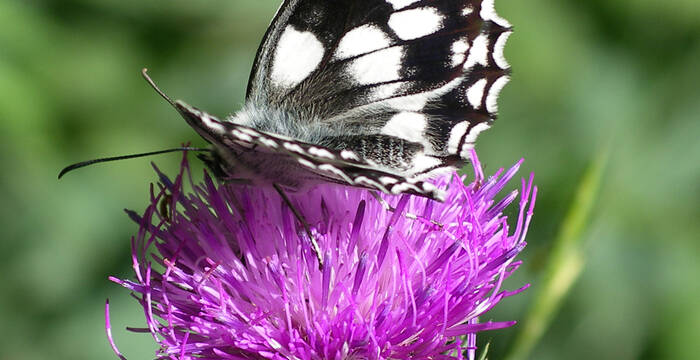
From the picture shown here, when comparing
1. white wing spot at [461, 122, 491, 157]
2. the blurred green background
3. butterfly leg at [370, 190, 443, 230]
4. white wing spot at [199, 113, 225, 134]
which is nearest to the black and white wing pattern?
white wing spot at [461, 122, 491, 157]

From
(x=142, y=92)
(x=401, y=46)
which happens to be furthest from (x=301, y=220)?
(x=142, y=92)

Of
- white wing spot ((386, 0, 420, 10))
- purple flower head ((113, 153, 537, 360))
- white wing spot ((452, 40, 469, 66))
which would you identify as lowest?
purple flower head ((113, 153, 537, 360))

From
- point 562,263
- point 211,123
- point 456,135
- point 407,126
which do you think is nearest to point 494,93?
point 456,135

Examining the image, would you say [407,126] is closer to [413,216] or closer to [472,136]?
[472,136]

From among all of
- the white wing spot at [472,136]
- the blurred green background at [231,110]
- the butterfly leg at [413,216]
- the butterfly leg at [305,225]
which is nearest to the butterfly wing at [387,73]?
the white wing spot at [472,136]

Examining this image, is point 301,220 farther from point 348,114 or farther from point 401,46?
point 401,46

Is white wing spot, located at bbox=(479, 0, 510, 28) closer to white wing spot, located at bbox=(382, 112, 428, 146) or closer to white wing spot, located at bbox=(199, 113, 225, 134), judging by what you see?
white wing spot, located at bbox=(382, 112, 428, 146)

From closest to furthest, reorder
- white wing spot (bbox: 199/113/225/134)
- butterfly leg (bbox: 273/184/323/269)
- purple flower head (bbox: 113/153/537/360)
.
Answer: white wing spot (bbox: 199/113/225/134), purple flower head (bbox: 113/153/537/360), butterfly leg (bbox: 273/184/323/269)

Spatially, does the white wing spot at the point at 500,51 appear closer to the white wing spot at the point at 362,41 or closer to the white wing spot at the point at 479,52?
the white wing spot at the point at 479,52
